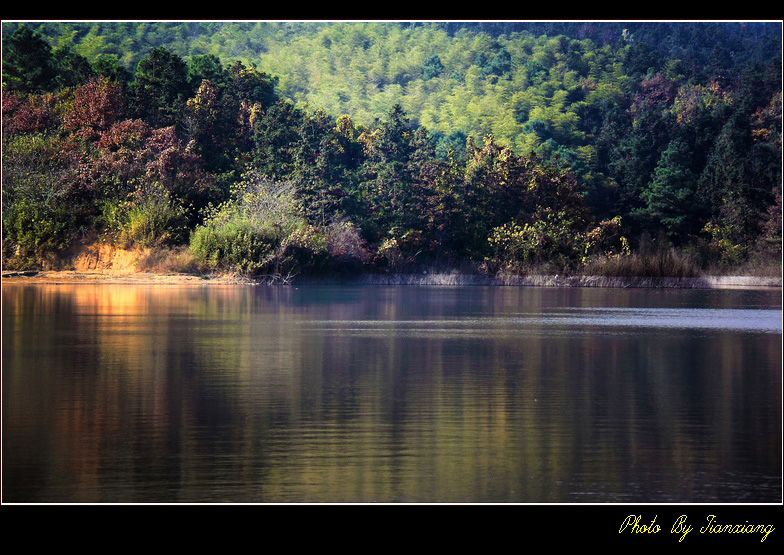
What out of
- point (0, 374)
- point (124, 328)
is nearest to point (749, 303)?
point (124, 328)

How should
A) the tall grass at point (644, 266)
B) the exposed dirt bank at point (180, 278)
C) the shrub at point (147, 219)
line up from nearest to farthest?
the exposed dirt bank at point (180, 278) → the shrub at point (147, 219) → the tall grass at point (644, 266)

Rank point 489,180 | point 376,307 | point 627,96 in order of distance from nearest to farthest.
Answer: point 376,307 < point 489,180 < point 627,96

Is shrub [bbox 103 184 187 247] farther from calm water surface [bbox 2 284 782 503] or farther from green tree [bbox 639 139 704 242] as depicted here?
green tree [bbox 639 139 704 242]

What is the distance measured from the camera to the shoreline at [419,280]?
112ft

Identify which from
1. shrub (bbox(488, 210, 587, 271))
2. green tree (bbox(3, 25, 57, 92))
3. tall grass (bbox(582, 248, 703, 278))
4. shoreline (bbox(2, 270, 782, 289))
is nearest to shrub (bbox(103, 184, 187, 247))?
→ shoreline (bbox(2, 270, 782, 289))

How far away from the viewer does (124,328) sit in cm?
1745

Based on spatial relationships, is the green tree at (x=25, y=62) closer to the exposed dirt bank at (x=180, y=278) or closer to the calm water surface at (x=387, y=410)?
the exposed dirt bank at (x=180, y=278)

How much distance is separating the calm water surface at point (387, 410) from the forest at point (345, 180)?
685 inches

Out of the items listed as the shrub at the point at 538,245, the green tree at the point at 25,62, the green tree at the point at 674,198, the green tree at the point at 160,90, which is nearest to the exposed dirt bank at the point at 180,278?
the shrub at the point at 538,245

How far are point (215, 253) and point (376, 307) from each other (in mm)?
11188

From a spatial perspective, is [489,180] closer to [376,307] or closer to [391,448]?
[376,307]

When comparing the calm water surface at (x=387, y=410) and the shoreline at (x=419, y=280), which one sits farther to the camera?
the shoreline at (x=419, y=280)

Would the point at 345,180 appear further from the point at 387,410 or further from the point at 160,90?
the point at 387,410

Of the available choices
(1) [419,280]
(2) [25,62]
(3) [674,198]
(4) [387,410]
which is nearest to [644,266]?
(3) [674,198]
